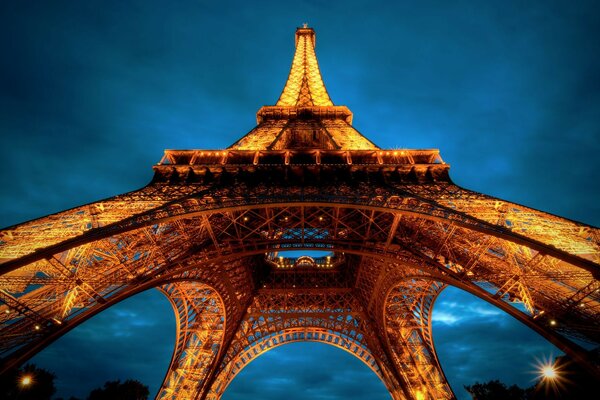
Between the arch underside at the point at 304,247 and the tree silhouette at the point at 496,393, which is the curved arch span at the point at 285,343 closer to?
the arch underside at the point at 304,247

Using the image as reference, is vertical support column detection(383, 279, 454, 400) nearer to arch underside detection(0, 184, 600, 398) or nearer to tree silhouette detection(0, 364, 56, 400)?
arch underside detection(0, 184, 600, 398)

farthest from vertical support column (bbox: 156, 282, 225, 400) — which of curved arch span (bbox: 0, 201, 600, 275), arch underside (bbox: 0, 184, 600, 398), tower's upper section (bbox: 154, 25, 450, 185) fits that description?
curved arch span (bbox: 0, 201, 600, 275)

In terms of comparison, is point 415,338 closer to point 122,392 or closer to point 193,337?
point 193,337

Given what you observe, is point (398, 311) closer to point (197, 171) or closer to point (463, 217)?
point (463, 217)

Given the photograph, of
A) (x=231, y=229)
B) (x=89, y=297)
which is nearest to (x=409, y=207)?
(x=231, y=229)

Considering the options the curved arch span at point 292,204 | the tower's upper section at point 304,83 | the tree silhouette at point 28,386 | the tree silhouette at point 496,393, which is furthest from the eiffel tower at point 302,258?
the tree silhouette at point 28,386

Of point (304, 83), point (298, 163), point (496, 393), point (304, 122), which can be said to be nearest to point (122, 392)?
point (298, 163)
